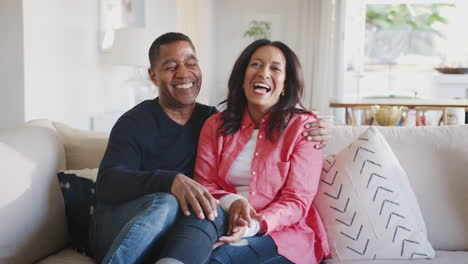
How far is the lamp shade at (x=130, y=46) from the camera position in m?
3.63

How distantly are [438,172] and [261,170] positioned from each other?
690 mm

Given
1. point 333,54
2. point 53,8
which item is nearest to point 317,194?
point 53,8

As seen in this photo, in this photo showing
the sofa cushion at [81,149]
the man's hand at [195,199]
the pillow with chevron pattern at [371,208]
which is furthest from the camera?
the sofa cushion at [81,149]

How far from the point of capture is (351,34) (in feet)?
23.3

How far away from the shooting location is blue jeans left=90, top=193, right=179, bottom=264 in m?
1.41

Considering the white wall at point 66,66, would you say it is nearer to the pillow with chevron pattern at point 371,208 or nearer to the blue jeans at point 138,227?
the blue jeans at point 138,227

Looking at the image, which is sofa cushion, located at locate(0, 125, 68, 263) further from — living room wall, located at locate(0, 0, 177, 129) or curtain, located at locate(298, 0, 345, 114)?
curtain, located at locate(298, 0, 345, 114)

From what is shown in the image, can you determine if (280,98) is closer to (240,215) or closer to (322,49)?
(240,215)

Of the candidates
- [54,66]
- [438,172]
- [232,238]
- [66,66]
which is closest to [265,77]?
[232,238]

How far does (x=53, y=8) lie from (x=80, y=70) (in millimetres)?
520

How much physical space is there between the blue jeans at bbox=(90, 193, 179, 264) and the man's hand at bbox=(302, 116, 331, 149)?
54 cm

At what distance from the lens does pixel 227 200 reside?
1676mm

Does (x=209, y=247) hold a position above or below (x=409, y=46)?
below

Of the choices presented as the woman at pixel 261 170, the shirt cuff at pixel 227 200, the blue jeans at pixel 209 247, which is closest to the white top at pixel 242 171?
the woman at pixel 261 170
